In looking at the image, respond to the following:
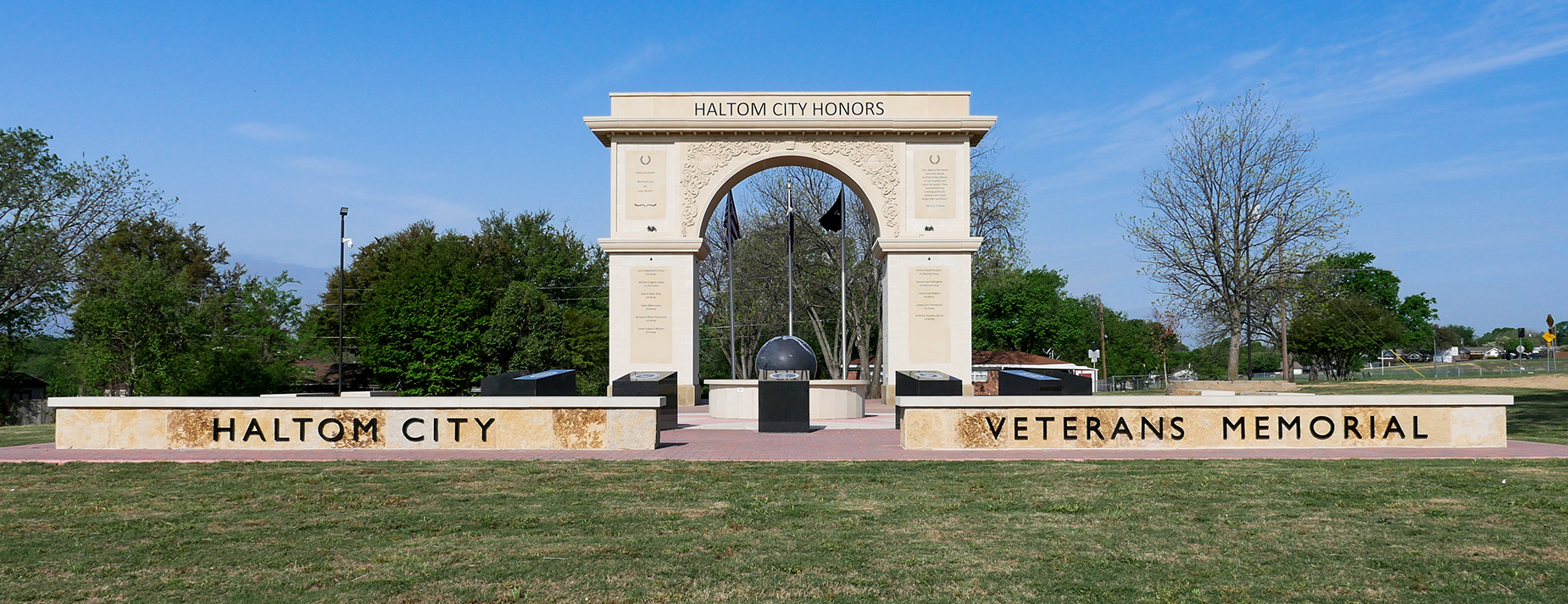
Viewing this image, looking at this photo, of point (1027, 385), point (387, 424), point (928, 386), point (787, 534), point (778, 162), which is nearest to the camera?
point (787, 534)

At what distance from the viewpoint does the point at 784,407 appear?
1916 cm

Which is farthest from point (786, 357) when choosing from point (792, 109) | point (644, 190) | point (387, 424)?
point (387, 424)

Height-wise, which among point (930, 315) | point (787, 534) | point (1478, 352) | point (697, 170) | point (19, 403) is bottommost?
point (19, 403)

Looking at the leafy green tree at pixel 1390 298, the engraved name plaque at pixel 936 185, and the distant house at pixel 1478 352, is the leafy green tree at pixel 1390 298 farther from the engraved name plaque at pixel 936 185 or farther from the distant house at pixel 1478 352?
the engraved name plaque at pixel 936 185

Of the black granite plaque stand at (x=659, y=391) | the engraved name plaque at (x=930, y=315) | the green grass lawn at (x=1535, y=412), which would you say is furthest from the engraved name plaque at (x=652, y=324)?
A: the green grass lawn at (x=1535, y=412)

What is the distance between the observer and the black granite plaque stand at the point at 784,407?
62.5 ft

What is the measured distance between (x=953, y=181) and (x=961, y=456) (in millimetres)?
19716

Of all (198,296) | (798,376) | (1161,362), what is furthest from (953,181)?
(1161,362)

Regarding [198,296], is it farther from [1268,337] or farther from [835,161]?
[1268,337]

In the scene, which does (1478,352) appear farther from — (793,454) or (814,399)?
(793,454)

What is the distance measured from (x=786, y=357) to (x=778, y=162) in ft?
33.8

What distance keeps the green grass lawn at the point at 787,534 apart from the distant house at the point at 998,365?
33846mm

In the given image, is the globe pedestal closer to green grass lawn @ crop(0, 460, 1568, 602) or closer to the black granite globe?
the black granite globe

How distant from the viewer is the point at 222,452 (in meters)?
14.2
